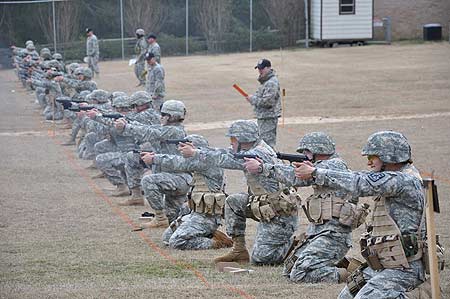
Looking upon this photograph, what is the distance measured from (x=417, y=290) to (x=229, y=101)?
79.6 ft

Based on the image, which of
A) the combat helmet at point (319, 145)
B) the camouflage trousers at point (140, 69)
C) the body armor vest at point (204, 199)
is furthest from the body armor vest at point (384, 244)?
the camouflage trousers at point (140, 69)

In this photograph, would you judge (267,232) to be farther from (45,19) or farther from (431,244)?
(45,19)

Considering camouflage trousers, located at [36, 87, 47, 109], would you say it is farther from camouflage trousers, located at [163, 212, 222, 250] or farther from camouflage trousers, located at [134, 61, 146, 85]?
camouflage trousers, located at [163, 212, 222, 250]

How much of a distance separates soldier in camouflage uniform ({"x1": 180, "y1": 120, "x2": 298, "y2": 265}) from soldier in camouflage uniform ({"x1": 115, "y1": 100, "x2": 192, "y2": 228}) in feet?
6.86

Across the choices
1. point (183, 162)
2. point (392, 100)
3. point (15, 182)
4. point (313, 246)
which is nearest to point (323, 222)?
point (313, 246)

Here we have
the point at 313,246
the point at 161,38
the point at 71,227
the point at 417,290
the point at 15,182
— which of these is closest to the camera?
the point at 417,290

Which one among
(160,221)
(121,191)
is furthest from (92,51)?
(160,221)

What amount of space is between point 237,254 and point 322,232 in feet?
4.66

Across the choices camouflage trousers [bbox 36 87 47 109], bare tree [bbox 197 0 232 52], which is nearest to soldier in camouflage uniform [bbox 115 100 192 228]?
camouflage trousers [bbox 36 87 47 109]

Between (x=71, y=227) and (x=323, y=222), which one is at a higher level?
(x=323, y=222)

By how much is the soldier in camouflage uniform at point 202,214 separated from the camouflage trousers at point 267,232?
83 cm

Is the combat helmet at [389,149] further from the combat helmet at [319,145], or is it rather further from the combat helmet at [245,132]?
the combat helmet at [245,132]

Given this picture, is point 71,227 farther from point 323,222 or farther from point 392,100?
point 392,100

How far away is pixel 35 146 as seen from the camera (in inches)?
934
